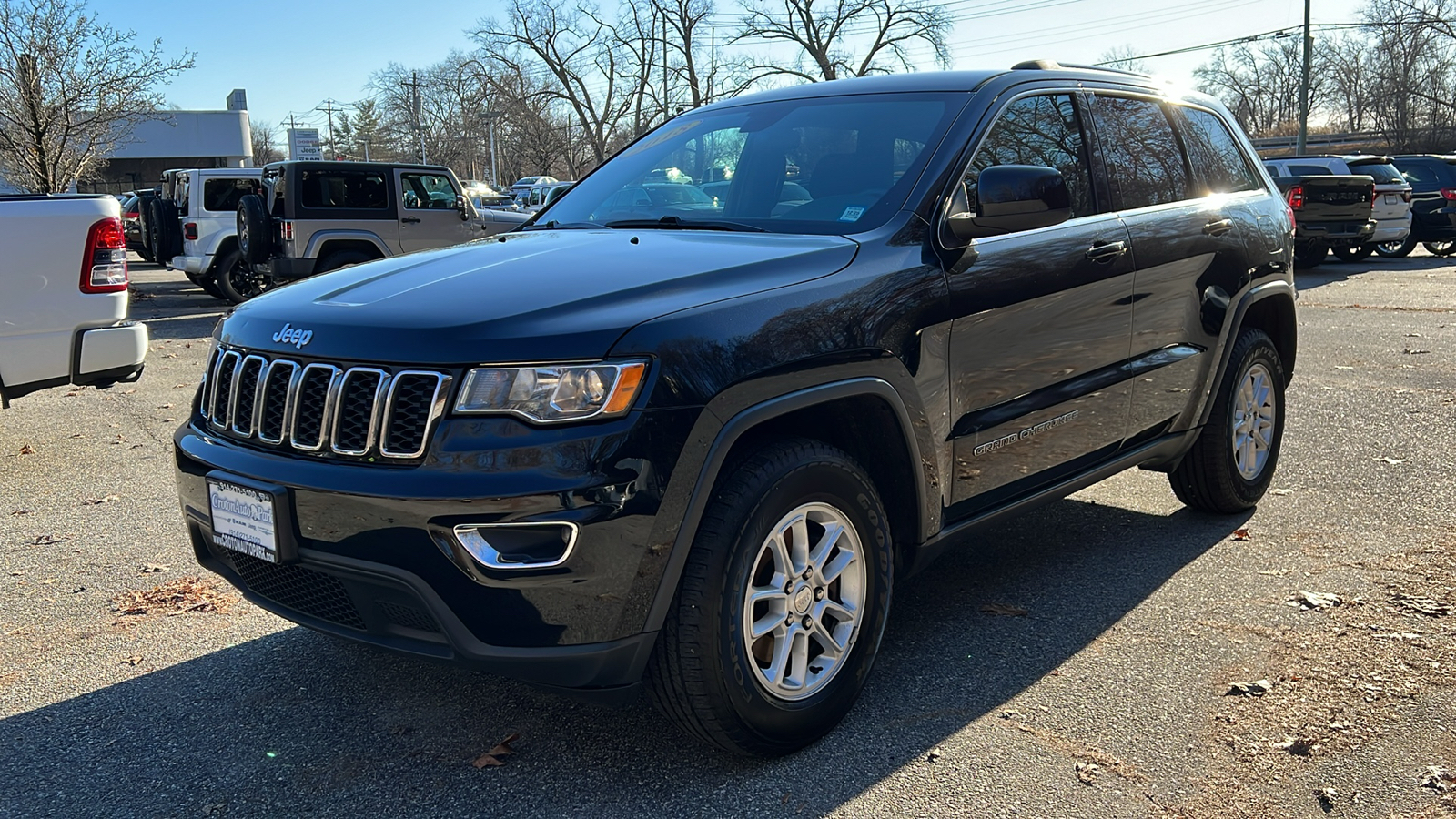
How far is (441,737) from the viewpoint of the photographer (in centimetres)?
317

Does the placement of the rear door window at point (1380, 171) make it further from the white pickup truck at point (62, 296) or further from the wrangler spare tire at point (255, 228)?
the white pickup truck at point (62, 296)

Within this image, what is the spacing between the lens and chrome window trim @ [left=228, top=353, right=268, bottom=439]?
2883 mm

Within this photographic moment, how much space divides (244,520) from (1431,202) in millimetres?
23133

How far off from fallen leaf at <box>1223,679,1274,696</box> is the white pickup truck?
5500mm

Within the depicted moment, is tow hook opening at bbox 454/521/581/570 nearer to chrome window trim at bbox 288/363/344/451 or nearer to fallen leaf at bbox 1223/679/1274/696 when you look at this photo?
chrome window trim at bbox 288/363/344/451

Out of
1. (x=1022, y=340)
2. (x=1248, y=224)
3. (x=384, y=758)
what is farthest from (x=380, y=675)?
(x=1248, y=224)

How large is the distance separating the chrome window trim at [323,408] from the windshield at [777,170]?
1359mm

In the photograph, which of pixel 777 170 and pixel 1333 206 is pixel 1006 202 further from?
pixel 1333 206

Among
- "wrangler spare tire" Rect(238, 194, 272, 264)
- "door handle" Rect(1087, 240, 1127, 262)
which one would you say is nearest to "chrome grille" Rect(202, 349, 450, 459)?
"door handle" Rect(1087, 240, 1127, 262)

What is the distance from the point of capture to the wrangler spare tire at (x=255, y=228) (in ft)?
44.8

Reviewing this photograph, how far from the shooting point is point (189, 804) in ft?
9.26

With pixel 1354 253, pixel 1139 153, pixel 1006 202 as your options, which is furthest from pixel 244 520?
pixel 1354 253

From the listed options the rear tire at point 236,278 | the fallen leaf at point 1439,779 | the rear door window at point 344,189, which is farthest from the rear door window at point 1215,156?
the rear tire at point 236,278

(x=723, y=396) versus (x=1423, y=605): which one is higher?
(x=723, y=396)
